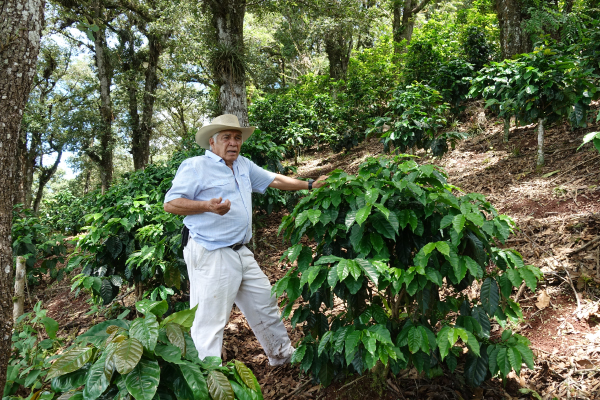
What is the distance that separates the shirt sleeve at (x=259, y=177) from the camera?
138 inches

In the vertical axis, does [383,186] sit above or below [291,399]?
above

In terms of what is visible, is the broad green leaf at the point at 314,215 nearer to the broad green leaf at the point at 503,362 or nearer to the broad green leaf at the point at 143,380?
the broad green leaf at the point at 143,380

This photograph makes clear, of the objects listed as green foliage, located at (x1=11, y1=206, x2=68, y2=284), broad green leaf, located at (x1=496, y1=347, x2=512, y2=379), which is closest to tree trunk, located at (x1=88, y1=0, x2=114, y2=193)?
green foliage, located at (x1=11, y1=206, x2=68, y2=284)

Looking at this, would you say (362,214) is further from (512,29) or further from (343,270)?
(512,29)

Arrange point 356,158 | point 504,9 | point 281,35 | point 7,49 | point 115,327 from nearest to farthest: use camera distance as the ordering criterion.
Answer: point 115,327 < point 7,49 < point 504,9 < point 356,158 < point 281,35

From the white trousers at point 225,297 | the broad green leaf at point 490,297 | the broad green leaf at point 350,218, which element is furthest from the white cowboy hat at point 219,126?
the broad green leaf at point 490,297

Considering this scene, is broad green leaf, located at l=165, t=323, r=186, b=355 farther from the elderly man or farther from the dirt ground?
the dirt ground

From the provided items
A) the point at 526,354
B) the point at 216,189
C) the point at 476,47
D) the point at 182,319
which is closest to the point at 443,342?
the point at 526,354

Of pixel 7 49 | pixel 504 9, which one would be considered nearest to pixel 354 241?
pixel 7 49

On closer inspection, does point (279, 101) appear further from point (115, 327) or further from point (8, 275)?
point (115, 327)

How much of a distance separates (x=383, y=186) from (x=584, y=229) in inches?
104

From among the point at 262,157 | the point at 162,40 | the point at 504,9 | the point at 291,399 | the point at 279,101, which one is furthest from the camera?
the point at 162,40

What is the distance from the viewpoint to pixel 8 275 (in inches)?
101

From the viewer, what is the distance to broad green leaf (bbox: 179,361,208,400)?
1.37 m
